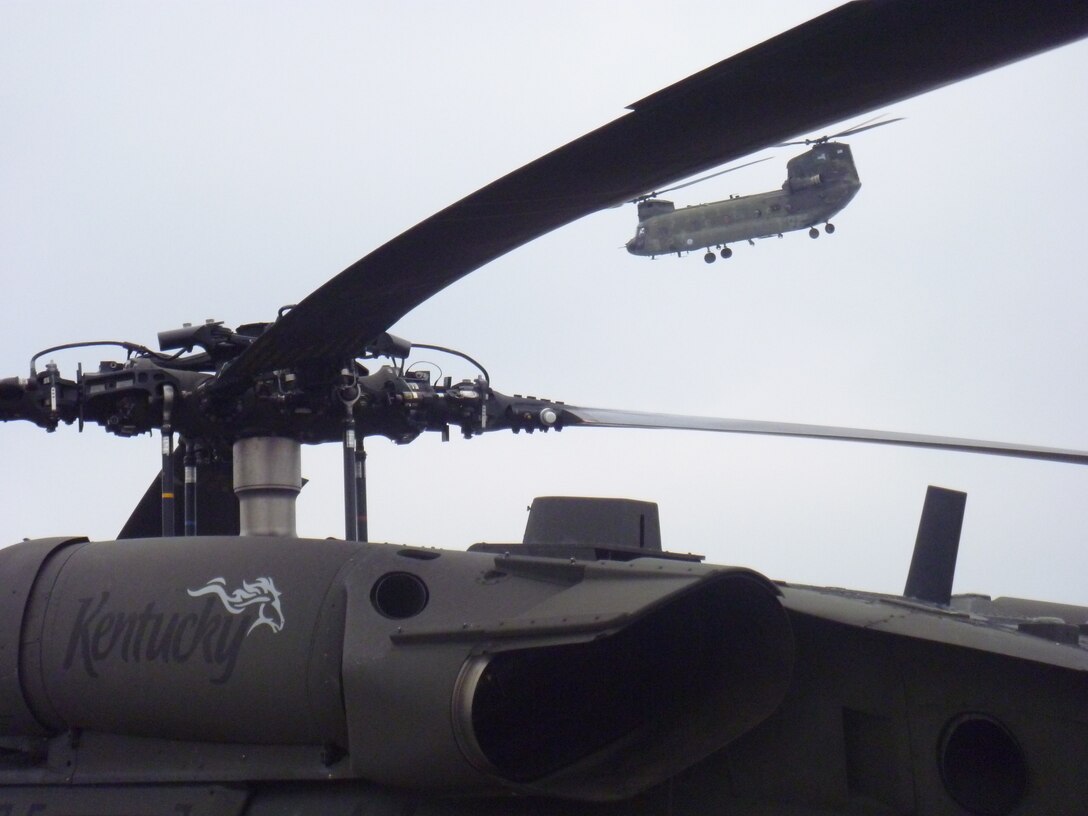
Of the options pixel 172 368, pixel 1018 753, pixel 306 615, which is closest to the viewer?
pixel 1018 753

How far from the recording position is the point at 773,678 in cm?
424

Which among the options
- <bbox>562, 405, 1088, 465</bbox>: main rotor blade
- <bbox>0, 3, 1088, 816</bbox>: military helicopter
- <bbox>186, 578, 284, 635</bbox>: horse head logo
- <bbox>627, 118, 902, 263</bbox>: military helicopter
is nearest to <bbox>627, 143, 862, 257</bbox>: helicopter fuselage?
<bbox>627, 118, 902, 263</bbox>: military helicopter

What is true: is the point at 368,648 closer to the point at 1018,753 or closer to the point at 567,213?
the point at 567,213

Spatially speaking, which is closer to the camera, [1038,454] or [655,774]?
[655,774]

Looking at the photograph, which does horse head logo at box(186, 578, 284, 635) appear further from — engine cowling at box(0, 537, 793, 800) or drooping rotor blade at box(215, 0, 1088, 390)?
drooping rotor blade at box(215, 0, 1088, 390)

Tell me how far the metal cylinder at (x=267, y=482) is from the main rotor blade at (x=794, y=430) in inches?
64.1

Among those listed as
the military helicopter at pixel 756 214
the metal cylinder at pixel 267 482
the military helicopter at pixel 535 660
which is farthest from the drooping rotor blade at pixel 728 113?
the military helicopter at pixel 756 214

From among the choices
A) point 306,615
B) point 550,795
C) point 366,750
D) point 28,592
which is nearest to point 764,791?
point 550,795

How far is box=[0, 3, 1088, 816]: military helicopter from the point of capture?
3969 mm

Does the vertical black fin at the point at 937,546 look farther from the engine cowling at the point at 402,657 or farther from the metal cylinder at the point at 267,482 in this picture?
the metal cylinder at the point at 267,482

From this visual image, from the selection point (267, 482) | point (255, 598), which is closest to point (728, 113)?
point (255, 598)

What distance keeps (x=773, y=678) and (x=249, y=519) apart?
258cm

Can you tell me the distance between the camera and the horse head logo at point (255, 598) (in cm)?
478

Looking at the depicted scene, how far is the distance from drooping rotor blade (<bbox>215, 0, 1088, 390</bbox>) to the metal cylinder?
1.27 metres
